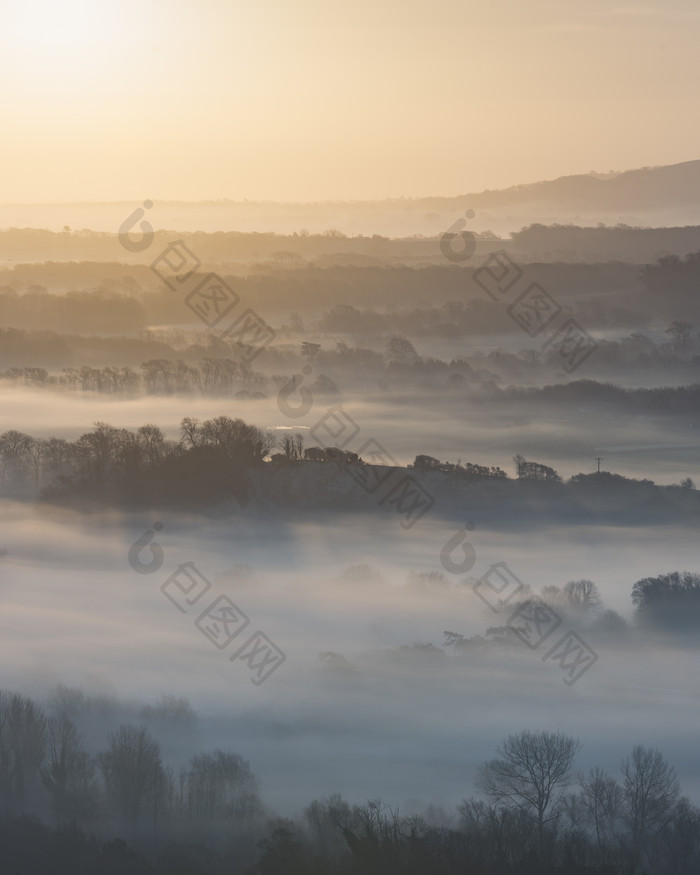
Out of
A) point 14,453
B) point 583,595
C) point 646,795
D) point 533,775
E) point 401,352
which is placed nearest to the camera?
point 646,795

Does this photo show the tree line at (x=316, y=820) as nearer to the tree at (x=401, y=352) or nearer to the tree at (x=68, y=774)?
the tree at (x=68, y=774)

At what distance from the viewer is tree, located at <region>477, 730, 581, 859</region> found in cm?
2755

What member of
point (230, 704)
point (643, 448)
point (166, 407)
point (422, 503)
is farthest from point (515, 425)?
point (230, 704)

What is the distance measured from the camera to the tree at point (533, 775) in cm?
2755

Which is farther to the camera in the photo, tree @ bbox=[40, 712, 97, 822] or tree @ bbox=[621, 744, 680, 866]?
tree @ bbox=[40, 712, 97, 822]

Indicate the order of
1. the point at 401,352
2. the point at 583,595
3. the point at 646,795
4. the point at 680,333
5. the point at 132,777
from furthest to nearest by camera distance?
the point at 401,352, the point at 680,333, the point at 583,595, the point at 132,777, the point at 646,795

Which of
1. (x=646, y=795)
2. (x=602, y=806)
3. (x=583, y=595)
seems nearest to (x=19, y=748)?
(x=602, y=806)

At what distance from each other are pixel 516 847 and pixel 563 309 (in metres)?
104

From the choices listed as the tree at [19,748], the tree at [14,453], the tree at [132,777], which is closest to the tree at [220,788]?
the tree at [132,777]

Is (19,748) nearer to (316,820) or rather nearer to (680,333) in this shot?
(316,820)

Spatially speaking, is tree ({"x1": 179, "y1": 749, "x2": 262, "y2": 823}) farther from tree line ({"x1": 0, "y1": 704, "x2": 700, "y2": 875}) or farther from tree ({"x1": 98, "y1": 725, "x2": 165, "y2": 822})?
tree ({"x1": 98, "y1": 725, "x2": 165, "y2": 822})

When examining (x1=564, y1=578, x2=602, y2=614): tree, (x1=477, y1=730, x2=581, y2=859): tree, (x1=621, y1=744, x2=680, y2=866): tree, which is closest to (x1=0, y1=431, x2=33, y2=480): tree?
(x1=564, y1=578, x2=602, y2=614): tree

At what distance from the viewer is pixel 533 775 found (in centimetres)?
3006

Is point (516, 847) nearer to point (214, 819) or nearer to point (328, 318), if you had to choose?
point (214, 819)
